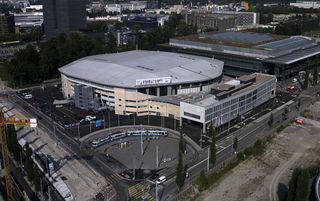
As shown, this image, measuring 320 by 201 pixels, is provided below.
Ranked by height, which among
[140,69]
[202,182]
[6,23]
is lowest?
[202,182]

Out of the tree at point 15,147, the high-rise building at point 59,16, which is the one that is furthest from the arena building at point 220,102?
the high-rise building at point 59,16

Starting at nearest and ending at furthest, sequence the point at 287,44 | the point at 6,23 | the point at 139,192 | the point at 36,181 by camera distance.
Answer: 1. the point at 139,192
2. the point at 36,181
3. the point at 287,44
4. the point at 6,23

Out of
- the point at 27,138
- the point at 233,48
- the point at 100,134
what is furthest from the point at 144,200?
the point at 233,48

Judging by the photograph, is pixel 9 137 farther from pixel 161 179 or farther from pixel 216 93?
pixel 216 93

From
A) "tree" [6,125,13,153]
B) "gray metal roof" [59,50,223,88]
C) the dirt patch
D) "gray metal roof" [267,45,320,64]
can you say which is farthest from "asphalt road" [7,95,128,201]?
"gray metal roof" [267,45,320,64]

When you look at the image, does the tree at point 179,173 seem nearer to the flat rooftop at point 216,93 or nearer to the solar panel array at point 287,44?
the flat rooftop at point 216,93

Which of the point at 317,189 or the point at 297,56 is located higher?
the point at 297,56

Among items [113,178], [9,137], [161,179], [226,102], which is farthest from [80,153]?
[226,102]
